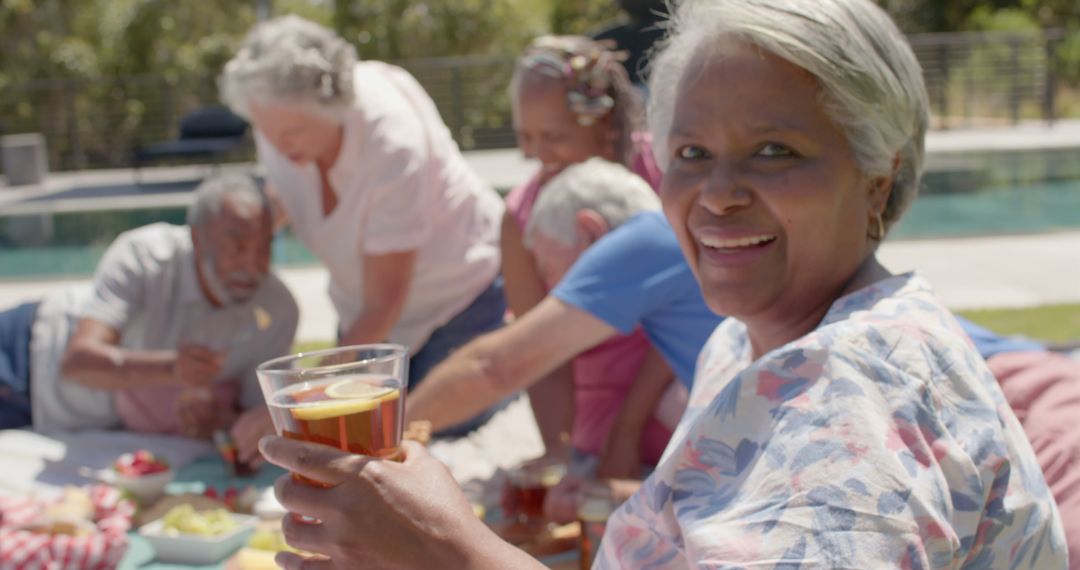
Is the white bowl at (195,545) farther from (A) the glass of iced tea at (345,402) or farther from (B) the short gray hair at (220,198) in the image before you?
(A) the glass of iced tea at (345,402)

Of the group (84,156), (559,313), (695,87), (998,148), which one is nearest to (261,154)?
(559,313)

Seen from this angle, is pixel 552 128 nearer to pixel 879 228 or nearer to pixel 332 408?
pixel 879 228

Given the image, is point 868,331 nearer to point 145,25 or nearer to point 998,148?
point 998,148

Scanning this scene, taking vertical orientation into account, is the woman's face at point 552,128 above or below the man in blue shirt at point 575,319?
above

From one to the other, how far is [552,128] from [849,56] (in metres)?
2.25

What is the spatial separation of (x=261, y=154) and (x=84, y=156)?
21.0 metres

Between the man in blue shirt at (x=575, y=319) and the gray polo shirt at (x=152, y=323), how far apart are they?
4.96ft

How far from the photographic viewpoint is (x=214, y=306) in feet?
14.1

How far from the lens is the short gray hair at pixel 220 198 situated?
3969 mm

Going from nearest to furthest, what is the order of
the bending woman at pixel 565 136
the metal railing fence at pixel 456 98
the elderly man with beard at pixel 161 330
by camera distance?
the bending woman at pixel 565 136 → the elderly man with beard at pixel 161 330 → the metal railing fence at pixel 456 98

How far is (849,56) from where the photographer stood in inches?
58.1

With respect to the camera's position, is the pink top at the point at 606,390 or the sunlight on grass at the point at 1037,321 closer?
the pink top at the point at 606,390

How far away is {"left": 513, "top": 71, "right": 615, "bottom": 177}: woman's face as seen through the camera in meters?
3.65

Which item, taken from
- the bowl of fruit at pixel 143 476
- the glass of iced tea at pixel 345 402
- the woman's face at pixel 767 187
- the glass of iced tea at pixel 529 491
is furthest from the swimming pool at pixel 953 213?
the glass of iced tea at pixel 345 402
